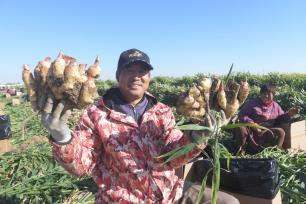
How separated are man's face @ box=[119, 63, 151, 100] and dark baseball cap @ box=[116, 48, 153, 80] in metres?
0.02

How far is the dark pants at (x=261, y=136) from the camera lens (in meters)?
4.38

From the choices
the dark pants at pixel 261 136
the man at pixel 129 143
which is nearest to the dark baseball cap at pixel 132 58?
the man at pixel 129 143

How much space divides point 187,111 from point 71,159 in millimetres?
635

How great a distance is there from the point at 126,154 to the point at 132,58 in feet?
1.76

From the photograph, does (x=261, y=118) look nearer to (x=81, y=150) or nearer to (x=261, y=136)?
→ (x=261, y=136)

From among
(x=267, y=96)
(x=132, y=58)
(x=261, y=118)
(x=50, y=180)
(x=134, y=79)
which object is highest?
(x=132, y=58)

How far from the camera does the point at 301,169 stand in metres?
3.22

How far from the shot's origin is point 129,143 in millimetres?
2000

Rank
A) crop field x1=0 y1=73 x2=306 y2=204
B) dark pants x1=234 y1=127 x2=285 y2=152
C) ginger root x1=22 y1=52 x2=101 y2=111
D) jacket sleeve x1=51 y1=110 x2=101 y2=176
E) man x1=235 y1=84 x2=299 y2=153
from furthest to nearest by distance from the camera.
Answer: man x1=235 y1=84 x2=299 y2=153, dark pants x1=234 y1=127 x2=285 y2=152, crop field x1=0 y1=73 x2=306 y2=204, jacket sleeve x1=51 y1=110 x2=101 y2=176, ginger root x1=22 y1=52 x2=101 y2=111

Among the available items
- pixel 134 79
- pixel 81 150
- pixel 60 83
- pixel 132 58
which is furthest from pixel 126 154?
pixel 60 83

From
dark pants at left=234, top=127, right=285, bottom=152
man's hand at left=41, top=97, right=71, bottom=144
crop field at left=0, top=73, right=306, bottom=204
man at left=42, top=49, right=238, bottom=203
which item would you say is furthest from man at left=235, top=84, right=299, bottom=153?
man's hand at left=41, top=97, right=71, bottom=144

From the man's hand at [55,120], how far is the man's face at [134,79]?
0.51 meters

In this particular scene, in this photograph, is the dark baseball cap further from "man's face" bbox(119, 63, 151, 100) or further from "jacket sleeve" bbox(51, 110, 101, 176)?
"jacket sleeve" bbox(51, 110, 101, 176)

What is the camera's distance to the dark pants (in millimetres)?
4379
